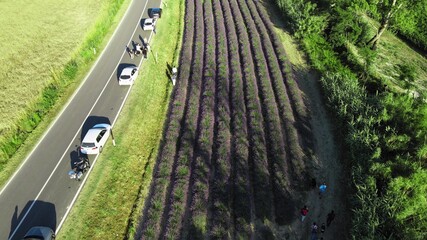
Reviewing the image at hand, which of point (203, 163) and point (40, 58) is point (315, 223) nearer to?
point (203, 163)

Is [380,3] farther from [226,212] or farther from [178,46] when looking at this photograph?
[226,212]

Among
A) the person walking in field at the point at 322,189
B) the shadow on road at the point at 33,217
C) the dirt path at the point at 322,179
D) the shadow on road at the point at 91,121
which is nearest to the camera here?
the dirt path at the point at 322,179

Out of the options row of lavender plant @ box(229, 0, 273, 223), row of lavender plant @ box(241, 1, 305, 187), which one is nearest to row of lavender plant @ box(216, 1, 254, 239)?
row of lavender plant @ box(229, 0, 273, 223)

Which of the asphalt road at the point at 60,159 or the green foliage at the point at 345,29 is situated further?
the green foliage at the point at 345,29

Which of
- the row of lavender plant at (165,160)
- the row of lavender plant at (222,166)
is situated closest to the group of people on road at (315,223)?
the row of lavender plant at (222,166)

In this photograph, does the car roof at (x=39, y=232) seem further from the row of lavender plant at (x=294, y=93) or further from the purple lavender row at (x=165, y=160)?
the row of lavender plant at (x=294, y=93)

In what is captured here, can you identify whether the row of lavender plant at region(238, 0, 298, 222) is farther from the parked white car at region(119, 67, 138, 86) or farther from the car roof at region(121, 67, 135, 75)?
the car roof at region(121, 67, 135, 75)

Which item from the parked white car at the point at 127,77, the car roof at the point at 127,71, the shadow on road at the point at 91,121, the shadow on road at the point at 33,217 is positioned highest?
the car roof at the point at 127,71
